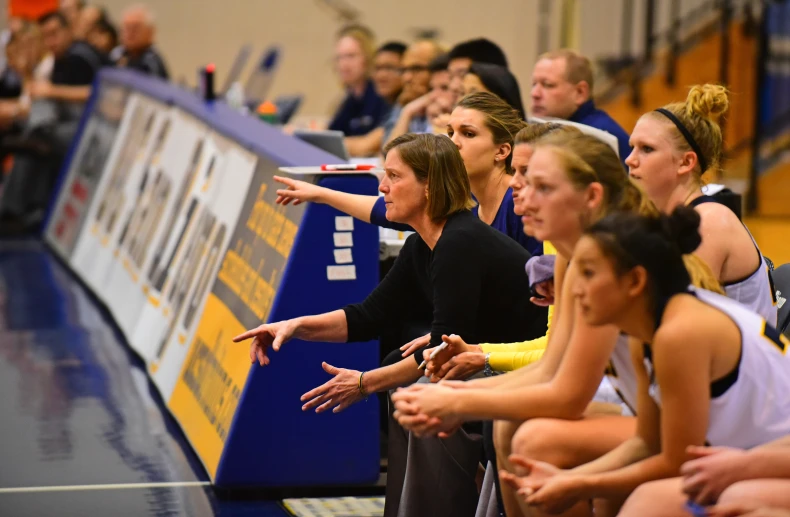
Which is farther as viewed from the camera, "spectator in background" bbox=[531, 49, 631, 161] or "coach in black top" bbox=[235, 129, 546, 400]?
"spectator in background" bbox=[531, 49, 631, 161]

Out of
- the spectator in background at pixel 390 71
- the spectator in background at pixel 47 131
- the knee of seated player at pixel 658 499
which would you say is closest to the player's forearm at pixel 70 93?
the spectator in background at pixel 47 131

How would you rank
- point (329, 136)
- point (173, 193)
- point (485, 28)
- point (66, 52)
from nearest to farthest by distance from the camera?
1. point (329, 136)
2. point (173, 193)
3. point (66, 52)
4. point (485, 28)

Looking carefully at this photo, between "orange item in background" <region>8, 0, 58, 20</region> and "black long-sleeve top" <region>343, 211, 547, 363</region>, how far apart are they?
1171 cm

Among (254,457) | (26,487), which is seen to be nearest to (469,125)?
(254,457)

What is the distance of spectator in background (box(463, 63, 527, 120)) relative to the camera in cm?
497

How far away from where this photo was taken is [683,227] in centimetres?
244

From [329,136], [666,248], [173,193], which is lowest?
[173,193]

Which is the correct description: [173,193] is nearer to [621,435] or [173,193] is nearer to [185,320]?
[185,320]

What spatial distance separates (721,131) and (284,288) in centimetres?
149

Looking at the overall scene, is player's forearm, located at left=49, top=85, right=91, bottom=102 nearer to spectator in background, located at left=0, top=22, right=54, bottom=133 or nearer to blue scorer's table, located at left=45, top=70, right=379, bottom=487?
spectator in background, located at left=0, top=22, right=54, bottom=133

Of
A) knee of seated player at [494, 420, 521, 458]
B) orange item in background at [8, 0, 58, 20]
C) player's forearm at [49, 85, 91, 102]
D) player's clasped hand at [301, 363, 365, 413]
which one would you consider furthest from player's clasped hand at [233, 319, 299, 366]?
orange item in background at [8, 0, 58, 20]

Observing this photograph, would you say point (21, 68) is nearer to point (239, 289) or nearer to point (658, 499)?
point (239, 289)

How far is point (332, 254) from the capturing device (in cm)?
413

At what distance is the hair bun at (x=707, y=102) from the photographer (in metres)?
3.31
